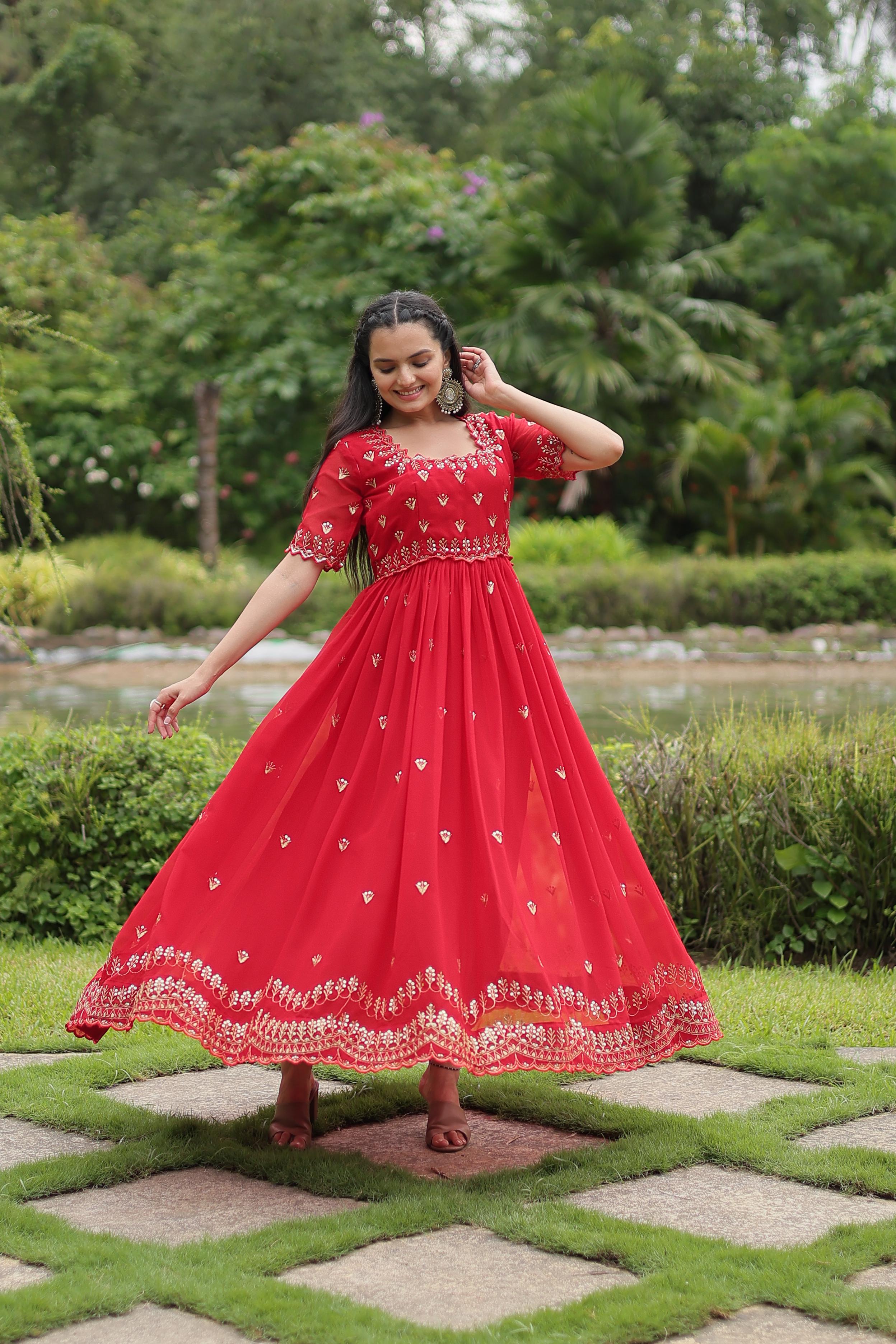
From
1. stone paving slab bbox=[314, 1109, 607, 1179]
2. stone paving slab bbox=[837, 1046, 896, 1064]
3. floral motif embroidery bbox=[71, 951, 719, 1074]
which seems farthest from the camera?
stone paving slab bbox=[837, 1046, 896, 1064]

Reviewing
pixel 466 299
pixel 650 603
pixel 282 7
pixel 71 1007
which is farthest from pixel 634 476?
pixel 71 1007

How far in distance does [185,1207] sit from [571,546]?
14.5 m

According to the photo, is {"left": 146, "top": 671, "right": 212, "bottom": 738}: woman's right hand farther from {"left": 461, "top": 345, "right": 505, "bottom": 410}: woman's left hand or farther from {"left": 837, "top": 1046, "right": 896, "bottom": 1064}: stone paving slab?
{"left": 837, "top": 1046, "right": 896, "bottom": 1064}: stone paving slab

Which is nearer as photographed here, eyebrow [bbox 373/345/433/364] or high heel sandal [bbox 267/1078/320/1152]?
high heel sandal [bbox 267/1078/320/1152]

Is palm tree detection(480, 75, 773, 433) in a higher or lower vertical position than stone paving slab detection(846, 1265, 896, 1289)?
higher

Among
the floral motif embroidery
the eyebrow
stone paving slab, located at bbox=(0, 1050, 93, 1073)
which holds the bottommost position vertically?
stone paving slab, located at bbox=(0, 1050, 93, 1073)

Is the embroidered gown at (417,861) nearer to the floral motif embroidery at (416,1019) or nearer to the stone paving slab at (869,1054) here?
the floral motif embroidery at (416,1019)

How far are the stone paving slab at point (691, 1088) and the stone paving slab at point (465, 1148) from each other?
0.78 ft

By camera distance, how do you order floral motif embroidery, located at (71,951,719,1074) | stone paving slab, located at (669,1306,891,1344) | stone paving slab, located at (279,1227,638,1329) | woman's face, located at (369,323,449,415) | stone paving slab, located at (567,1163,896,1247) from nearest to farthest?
stone paving slab, located at (669,1306,891,1344) < stone paving slab, located at (279,1227,638,1329) < stone paving slab, located at (567,1163,896,1247) < floral motif embroidery, located at (71,951,719,1074) < woman's face, located at (369,323,449,415)

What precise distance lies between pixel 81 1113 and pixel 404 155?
18992 mm

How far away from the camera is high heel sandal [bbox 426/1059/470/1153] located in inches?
107

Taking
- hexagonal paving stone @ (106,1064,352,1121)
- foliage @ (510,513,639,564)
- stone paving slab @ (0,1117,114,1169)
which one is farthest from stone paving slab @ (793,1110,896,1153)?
foliage @ (510,513,639,564)

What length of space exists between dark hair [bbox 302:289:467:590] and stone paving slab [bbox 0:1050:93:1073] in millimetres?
1360

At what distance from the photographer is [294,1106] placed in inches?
109
